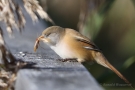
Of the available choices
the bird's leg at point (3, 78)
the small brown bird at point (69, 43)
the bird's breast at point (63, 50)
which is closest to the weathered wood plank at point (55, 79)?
the bird's leg at point (3, 78)

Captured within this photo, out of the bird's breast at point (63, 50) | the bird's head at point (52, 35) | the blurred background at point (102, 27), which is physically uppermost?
the blurred background at point (102, 27)

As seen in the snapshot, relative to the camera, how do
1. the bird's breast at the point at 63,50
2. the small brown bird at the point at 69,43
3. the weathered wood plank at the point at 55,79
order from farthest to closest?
the small brown bird at the point at 69,43, the bird's breast at the point at 63,50, the weathered wood plank at the point at 55,79

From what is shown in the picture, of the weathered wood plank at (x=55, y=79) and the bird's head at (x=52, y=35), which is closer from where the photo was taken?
the weathered wood plank at (x=55, y=79)

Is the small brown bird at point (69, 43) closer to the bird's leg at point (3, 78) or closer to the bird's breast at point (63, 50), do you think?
the bird's breast at point (63, 50)

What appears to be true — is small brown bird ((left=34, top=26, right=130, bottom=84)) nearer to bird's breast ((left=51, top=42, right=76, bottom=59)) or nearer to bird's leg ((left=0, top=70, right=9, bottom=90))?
bird's breast ((left=51, top=42, right=76, bottom=59))

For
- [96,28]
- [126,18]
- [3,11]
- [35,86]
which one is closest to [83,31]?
[96,28]

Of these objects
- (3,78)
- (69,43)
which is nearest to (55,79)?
(3,78)

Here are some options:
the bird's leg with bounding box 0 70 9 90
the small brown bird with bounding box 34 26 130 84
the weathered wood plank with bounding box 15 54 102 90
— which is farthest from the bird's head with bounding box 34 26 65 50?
the bird's leg with bounding box 0 70 9 90

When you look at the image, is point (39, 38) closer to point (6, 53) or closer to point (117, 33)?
point (6, 53)
